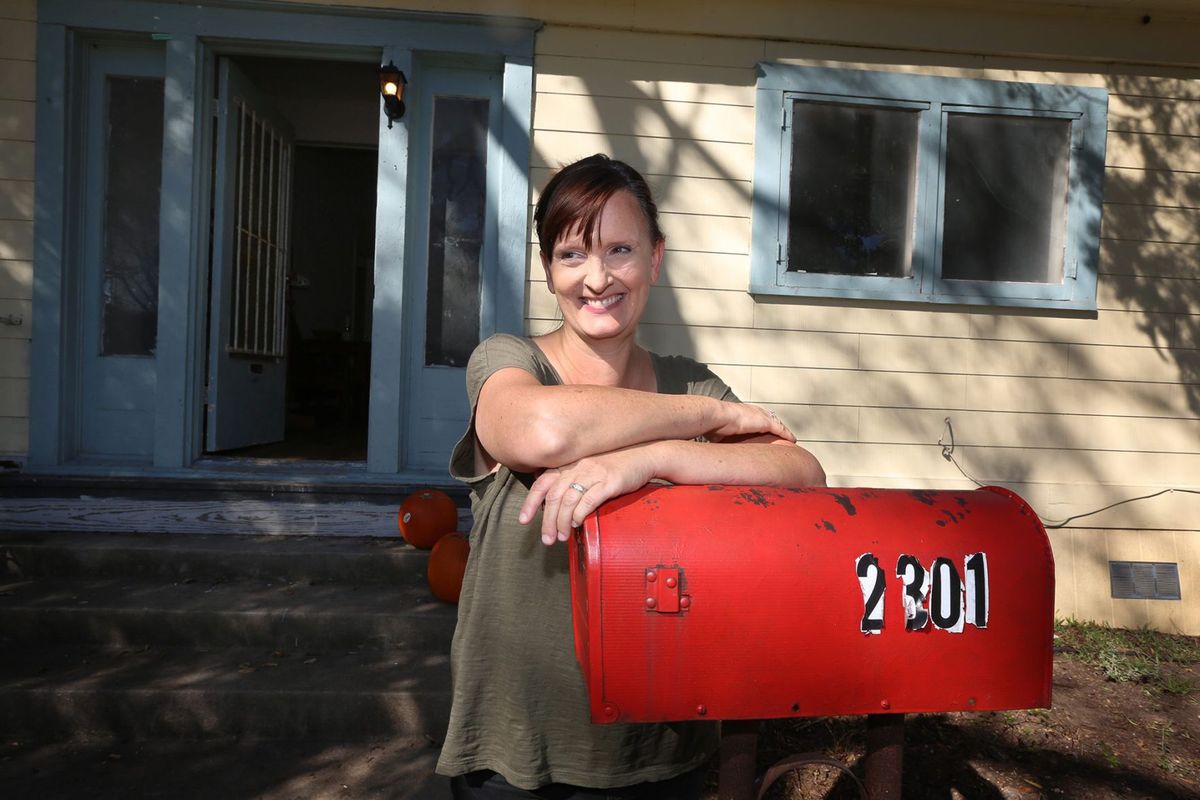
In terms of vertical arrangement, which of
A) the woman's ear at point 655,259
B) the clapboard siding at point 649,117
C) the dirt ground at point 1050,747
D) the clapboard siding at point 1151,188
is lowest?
the dirt ground at point 1050,747

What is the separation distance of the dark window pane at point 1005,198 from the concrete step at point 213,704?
3496 mm

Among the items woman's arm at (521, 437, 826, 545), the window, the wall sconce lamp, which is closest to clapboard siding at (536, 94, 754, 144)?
the window

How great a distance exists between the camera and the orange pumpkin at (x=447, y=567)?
356 cm

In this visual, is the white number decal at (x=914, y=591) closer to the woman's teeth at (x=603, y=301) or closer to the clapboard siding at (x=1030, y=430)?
the woman's teeth at (x=603, y=301)

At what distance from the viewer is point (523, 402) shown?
3.67 feet

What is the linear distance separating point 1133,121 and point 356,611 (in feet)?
15.4

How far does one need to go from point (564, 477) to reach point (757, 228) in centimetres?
353

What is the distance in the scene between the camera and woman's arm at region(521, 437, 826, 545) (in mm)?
1015

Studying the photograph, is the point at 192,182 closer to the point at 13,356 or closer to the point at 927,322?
the point at 13,356

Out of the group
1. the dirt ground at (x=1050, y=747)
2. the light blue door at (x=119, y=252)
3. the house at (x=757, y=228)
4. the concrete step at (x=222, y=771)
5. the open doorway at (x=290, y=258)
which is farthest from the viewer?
the open doorway at (x=290, y=258)

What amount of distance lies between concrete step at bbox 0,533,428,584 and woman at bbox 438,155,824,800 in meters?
2.81

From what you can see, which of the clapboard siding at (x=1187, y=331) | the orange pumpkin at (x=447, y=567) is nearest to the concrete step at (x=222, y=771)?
the orange pumpkin at (x=447, y=567)

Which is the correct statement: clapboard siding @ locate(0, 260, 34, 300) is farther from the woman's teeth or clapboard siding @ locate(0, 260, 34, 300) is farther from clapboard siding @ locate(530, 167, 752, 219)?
the woman's teeth

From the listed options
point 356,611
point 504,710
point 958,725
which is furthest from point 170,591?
point 958,725
